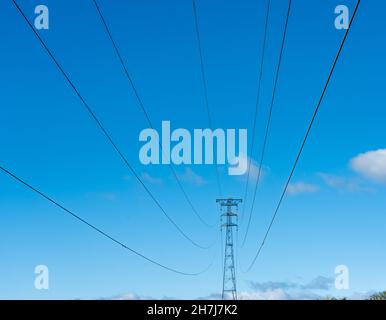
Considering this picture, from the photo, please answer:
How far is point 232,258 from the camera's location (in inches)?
3132

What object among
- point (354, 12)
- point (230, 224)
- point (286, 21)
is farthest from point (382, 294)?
point (354, 12)
